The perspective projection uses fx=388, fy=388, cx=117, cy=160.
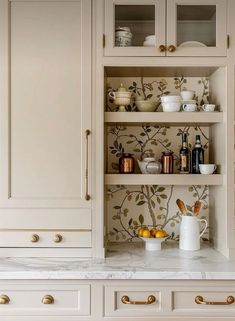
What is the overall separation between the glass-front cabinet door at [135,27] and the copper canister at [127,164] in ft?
1.93

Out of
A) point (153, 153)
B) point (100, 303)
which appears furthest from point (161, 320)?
point (153, 153)

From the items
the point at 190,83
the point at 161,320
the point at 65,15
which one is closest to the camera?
the point at 161,320

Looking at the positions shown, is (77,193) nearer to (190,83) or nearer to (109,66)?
(109,66)

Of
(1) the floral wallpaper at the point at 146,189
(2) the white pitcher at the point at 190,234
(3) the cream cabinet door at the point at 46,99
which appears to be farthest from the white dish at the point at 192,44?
(2) the white pitcher at the point at 190,234

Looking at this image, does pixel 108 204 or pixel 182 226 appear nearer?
pixel 182 226

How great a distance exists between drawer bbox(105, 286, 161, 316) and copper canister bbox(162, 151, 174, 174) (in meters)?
0.70

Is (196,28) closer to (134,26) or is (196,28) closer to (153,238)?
(134,26)

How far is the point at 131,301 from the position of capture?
186 centimetres

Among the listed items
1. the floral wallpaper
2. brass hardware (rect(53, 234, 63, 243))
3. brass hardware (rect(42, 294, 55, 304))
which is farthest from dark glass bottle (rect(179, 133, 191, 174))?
brass hardware (rect(42, 294, 55, 304))

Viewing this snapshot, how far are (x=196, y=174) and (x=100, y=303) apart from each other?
2.81 feet

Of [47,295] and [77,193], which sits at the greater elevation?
[77,193]

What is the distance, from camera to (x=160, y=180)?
2141 mm

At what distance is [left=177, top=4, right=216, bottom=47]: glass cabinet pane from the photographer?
2111 mm

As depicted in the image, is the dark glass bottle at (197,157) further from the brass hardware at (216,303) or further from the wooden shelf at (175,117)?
the brass hardware at (216,303)
